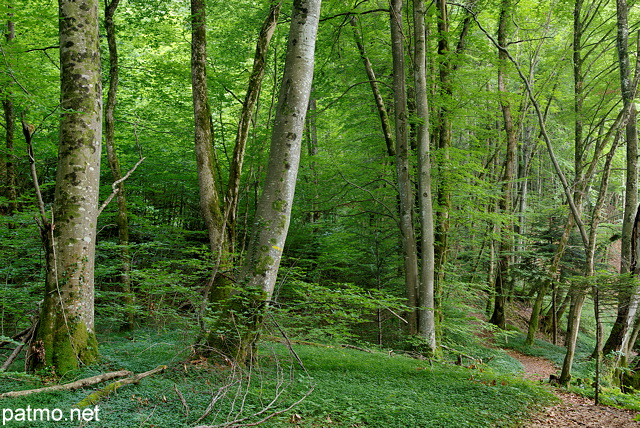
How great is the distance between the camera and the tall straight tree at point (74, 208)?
3.96m

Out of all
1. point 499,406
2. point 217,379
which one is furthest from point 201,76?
point 499,406

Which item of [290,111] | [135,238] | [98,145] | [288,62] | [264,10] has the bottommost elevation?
[135,238]

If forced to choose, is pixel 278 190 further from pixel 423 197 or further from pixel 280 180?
pixel 423 197

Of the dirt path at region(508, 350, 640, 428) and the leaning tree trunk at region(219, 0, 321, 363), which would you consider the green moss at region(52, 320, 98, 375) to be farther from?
the dirt path at region(508, 350, 640, 428)

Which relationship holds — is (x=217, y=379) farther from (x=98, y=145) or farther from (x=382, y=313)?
(x=382, y=313)

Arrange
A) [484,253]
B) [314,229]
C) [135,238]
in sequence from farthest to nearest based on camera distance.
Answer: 1. [484,253]
2. [314,229]
3. [135,238]

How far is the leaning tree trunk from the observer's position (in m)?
4.49

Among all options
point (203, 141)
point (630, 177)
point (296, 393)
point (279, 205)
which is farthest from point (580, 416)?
point (203, 141)

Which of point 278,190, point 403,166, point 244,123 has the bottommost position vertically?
point 278,190

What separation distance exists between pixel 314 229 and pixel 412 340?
248 inches

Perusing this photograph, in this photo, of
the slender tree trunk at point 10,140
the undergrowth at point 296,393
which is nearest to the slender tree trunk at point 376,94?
the undergrowth at point 296,393

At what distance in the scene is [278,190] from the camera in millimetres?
4664

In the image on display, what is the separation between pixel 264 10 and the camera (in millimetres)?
9328

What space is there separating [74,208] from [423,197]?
599 centimetres
